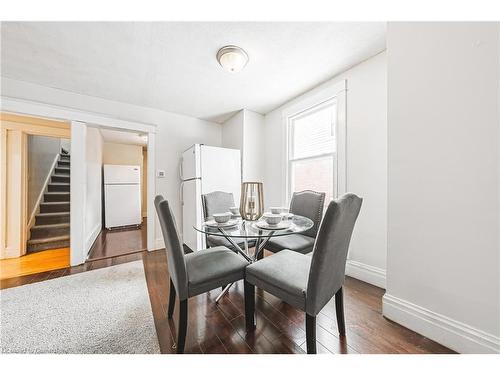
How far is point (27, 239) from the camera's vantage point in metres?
2.98

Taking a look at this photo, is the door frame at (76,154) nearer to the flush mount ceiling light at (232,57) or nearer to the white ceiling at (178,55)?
the white ceiling at (178,55)

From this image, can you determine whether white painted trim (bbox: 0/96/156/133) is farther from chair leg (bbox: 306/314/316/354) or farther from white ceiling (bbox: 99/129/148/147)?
chair leg (bbox: 306/314/316/354)

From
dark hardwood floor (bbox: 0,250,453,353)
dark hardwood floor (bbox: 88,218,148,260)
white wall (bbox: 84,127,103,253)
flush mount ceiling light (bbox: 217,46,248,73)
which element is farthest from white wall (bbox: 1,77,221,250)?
dark hardwood floor (bbox: 0,250,453,353)

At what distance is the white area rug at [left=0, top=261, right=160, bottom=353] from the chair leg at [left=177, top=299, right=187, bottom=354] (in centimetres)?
20

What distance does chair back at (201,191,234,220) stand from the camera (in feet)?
7.29

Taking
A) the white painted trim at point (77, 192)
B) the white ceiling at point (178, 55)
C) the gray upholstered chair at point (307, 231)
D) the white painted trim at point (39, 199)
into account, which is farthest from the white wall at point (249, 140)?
the white painted trim at point (39, 199)

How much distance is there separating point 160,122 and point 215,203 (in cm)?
197

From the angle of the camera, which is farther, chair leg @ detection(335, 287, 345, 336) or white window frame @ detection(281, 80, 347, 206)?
white window frame @ detection(281, 80, 347, 206)

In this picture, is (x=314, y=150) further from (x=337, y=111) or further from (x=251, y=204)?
(x=251, y=204)

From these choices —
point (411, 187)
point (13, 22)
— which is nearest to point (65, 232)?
point (13, 22)

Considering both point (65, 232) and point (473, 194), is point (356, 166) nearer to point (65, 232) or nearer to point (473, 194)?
point (473, 194)

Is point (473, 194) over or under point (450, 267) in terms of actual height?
over

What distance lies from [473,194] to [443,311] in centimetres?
77

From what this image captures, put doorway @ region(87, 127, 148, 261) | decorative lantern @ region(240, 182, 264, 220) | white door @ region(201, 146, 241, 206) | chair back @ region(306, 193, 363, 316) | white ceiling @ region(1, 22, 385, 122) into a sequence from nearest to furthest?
1. chair back @ region(306, 193, 363, 316)
2. white ceiling @ region(1, 22, 385, 122)
3. decorative lantern @ region(240, 182, 264, 220)
4. white door @ region(201, 146, 241, 206)
5. doorway @ region(87, 127, 148, 261)
